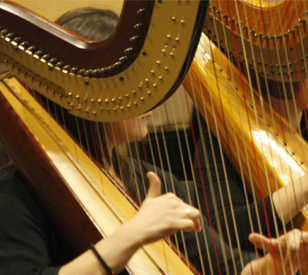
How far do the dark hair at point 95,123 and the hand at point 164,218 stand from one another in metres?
0.33

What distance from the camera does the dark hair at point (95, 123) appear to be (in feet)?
3.84

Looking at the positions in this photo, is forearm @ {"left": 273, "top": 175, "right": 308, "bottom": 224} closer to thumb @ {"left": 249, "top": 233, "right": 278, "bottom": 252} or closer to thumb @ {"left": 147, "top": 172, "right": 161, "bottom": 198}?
thumb @ {"left": 249, "top": 233, "right": 278, "bottom": 252}

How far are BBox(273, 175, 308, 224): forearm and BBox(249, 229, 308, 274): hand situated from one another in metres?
0.21

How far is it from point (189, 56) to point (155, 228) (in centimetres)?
29

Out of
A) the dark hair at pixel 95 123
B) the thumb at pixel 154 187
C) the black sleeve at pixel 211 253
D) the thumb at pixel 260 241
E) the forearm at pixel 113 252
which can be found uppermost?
the dark hair at pixel 95 123

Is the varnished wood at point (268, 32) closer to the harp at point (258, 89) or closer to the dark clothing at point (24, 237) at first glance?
the harp at point (258, 89)

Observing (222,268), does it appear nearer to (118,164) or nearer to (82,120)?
(118,164)

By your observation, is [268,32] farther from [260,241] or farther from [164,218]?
[164,218]

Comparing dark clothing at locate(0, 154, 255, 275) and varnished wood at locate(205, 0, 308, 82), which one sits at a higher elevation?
varnished wood at locate(205, 0, 308, 82)

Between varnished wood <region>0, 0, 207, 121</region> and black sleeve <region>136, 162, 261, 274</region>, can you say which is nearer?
varnished wood <region>0, 0, 207, 121</region>

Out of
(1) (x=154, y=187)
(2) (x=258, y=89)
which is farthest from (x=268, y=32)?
(1) (x=154, y=187)

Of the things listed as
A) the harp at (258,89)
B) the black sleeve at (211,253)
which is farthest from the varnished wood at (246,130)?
the black sleeve at (211,253)

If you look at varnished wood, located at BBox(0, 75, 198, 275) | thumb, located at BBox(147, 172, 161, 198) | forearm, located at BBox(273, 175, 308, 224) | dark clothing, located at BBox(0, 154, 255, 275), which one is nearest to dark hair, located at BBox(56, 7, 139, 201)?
varnished wood, located at BBox(0, 75, 198, 275)

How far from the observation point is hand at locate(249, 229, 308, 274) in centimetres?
99
